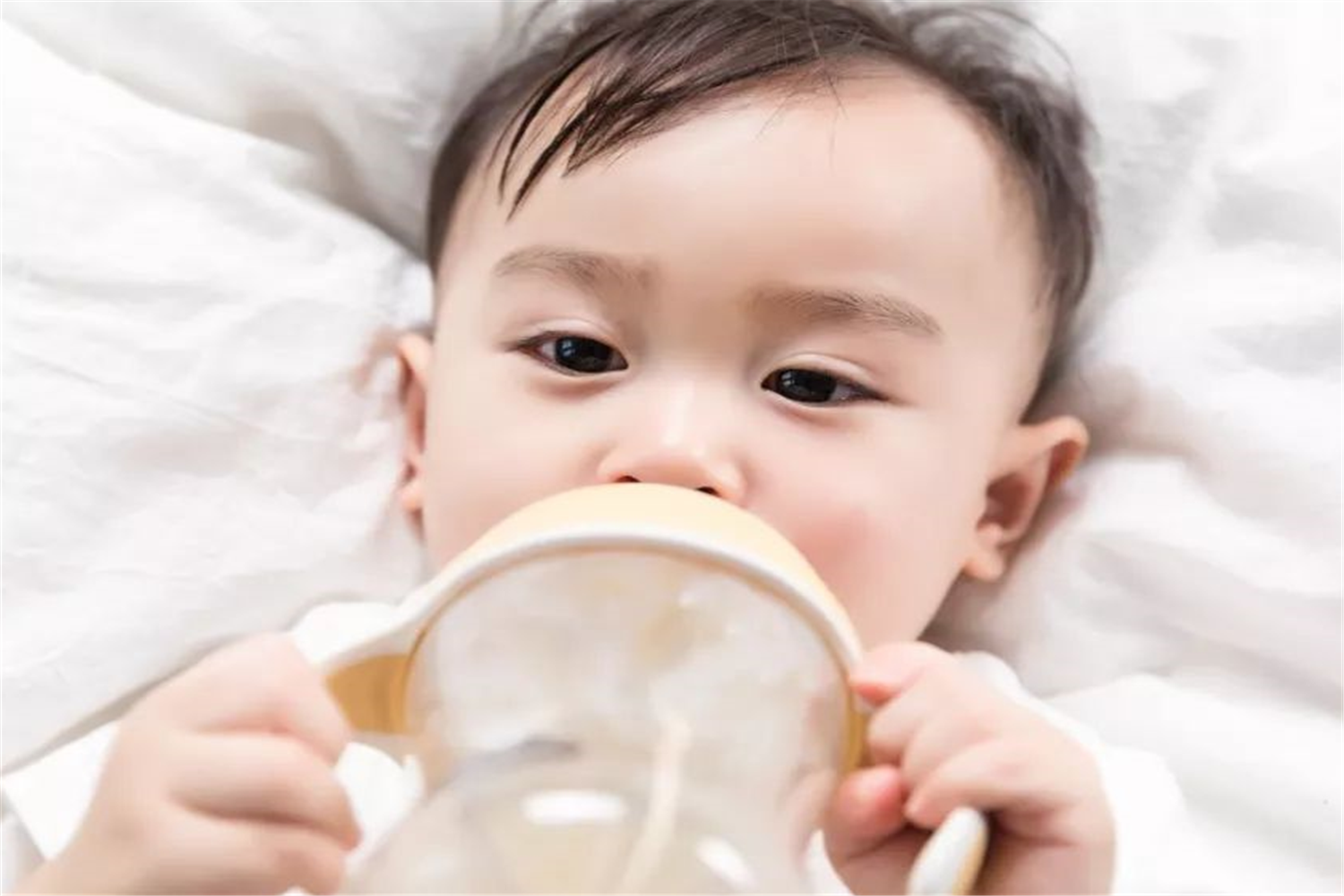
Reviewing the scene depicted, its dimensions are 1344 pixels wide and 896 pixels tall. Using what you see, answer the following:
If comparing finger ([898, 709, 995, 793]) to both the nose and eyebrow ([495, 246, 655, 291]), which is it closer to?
the nose

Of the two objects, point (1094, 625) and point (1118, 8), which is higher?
point (1118, 8)

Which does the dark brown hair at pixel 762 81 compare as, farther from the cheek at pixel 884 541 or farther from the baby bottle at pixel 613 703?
the baby bottle at pixel 613 703

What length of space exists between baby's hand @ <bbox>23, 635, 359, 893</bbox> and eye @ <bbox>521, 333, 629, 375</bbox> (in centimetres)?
33

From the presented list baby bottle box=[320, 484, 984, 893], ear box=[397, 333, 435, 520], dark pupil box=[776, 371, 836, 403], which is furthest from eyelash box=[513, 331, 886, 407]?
baby bottle box=[320, 484, 984, 893]

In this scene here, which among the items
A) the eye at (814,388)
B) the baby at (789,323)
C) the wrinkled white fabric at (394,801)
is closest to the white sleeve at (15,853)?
the wrinkled white fabric at (394,801)

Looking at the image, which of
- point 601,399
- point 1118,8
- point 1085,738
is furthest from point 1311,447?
point 601,399

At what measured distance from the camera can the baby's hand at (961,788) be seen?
695mm

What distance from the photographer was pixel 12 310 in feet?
3.52

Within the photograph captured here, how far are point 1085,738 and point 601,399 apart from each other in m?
0.40

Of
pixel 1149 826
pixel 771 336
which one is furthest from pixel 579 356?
pixel 1149 826

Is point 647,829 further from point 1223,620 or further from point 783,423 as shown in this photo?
point 1223,620

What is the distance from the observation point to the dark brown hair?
3.34ft

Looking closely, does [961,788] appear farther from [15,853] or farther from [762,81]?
[15,853]

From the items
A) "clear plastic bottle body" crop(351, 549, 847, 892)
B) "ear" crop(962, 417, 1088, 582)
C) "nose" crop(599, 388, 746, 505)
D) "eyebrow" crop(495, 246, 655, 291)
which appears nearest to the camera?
"clear plastic bottle body" crop(351, 549, 847, 892)
